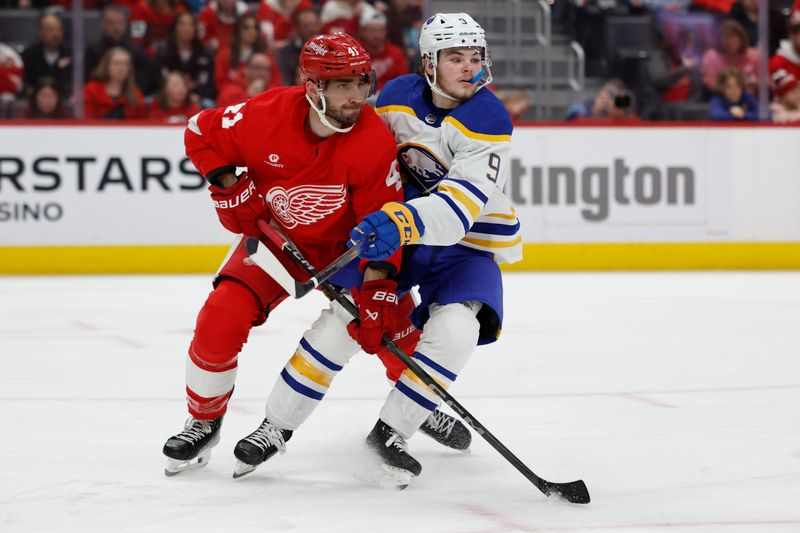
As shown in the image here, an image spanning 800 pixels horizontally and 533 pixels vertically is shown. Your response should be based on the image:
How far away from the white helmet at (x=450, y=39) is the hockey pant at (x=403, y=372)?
0.49 metres

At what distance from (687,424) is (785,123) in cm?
505

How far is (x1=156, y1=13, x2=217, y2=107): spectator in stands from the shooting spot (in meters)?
7.03

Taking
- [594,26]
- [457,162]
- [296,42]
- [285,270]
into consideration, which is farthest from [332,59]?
[594,26]

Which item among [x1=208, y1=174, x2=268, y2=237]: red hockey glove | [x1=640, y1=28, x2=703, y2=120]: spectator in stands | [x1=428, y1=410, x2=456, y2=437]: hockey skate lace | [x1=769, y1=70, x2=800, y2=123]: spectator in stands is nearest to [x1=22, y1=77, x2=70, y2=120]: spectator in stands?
[x1=640, y1=28, x2=703, y2=120]: spectator in stands

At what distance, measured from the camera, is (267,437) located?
2395 millimetres

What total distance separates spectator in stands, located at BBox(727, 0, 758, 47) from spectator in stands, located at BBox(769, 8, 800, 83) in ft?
0.59

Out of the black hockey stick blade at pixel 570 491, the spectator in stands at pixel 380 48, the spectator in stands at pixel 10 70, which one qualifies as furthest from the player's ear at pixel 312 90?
the spectator in stands at pixel 10 70

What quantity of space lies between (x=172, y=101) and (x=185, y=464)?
4963mm

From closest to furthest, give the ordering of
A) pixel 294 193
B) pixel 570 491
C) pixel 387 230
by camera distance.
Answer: pixel 570 491
pixel 387 230
pixel 294 193

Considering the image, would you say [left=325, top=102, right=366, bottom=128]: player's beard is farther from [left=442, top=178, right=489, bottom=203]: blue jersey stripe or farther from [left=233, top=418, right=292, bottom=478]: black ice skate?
[left=233, top=418, right=292, bottom=478]: black ice skate

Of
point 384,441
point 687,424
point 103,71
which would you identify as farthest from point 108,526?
point 103,71

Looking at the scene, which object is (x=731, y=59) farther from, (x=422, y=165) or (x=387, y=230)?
(x=387, y=230)

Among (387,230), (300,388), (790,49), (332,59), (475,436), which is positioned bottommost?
(475,436)

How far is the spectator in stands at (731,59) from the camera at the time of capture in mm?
7297
